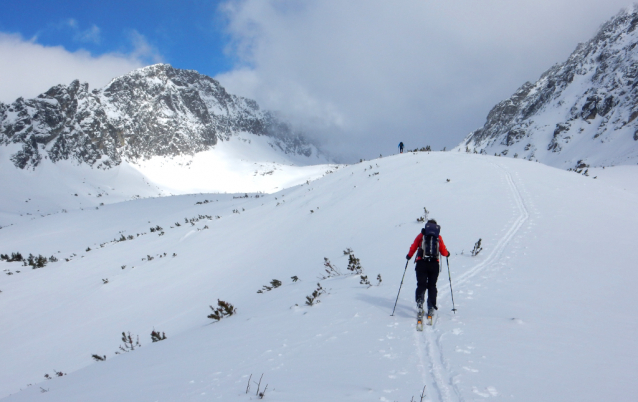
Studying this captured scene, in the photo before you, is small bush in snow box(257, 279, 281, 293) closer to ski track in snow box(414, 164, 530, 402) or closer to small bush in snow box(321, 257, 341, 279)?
small bush in snow box(321, 257, 341, 279)

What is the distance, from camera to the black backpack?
5.90 m

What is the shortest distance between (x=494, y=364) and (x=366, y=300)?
306cm

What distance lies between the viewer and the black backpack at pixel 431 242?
5903 mm

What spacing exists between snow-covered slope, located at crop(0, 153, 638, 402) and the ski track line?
0.22 feet

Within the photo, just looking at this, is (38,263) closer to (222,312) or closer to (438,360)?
(222,312)

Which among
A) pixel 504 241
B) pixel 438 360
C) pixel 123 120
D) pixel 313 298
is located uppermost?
pixel 123 120

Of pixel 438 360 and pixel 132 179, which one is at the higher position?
pixel 132 179

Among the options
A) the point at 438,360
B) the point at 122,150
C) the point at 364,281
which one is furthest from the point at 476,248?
the point at 122,150

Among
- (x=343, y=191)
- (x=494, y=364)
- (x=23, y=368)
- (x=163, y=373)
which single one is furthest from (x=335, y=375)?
(x=343, y=191)

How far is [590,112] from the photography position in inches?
3191

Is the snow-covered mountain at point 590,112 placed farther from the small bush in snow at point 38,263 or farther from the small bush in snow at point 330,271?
the small bush in snow at point 38,263

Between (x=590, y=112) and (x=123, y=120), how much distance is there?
12700cm

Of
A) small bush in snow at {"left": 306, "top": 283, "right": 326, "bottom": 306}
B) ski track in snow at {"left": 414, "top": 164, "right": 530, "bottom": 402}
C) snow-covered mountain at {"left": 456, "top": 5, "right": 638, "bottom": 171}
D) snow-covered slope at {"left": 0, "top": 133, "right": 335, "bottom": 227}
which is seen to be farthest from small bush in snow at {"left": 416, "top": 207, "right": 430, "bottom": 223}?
snow-covered mountain at {"left": 456, "top": 5, "right": 638, "bottom": 171}

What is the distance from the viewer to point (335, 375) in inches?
148
